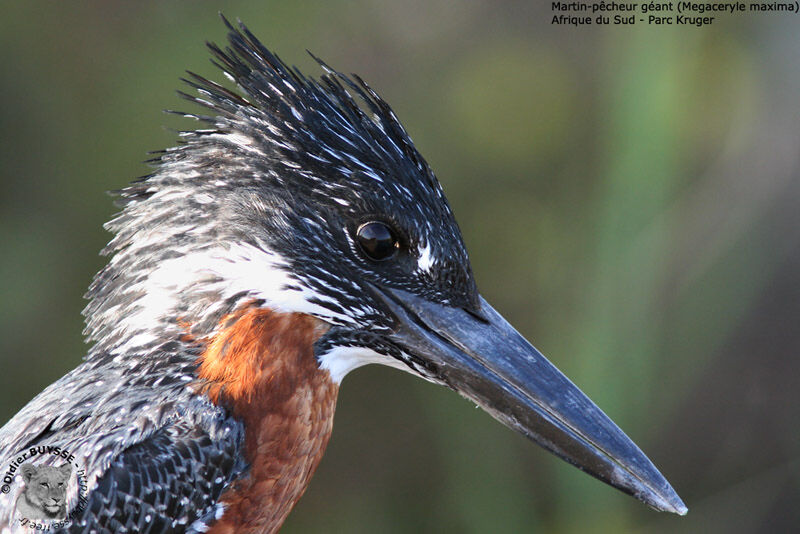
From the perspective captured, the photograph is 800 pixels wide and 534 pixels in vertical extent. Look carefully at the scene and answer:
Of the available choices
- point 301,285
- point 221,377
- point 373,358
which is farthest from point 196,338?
point 373,358

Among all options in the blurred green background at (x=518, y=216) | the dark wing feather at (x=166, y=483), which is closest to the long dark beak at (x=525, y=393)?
the dark wing feather at (x=166, y=483)

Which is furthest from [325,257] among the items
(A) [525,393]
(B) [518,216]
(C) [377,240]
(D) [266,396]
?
(B) [518,216]

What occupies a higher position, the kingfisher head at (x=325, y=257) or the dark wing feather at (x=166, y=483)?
the kingfisher head at (x=325, y=257)

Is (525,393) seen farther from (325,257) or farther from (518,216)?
(518,216)

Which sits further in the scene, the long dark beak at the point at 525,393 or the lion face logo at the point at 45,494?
the long dark beak at the point at 525,393

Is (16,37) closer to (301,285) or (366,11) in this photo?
(366,11)

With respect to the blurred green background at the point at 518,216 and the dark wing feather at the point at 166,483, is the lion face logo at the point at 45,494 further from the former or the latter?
the blurred green background at the point at 518,216

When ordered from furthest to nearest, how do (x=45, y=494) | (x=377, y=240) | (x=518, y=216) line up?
(x=518, y=216), (x=377, y=240), (x=45, y=494)

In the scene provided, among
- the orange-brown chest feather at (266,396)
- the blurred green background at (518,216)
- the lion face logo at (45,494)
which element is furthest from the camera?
the blurred green background at (518,216)

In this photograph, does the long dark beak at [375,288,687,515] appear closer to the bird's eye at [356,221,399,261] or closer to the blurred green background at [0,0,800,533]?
the bird's eye at [356,221,399,261]
